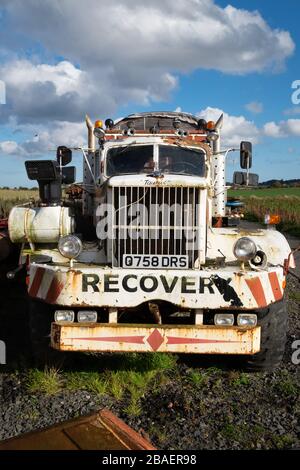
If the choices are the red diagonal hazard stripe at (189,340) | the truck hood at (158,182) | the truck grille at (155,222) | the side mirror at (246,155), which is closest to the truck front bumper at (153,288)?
the red diagonal hazard stripe at (189,340)

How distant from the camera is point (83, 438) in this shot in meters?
2.85

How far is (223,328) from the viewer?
468 cm

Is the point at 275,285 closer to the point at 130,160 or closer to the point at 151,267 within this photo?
the point at 151,267

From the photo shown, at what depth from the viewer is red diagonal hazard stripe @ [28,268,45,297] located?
4.99 m

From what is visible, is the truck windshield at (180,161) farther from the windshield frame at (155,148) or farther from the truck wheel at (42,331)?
the truck wheel at (42,331)

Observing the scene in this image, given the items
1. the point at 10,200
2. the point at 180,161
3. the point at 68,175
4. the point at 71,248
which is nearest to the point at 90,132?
the point at 68,175

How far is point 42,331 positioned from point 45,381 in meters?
0.56

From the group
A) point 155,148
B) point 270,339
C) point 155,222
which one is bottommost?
point 270,339

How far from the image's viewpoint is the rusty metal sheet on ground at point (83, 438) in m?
2.75

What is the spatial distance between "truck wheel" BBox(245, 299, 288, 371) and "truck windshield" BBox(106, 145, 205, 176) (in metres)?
1.92
